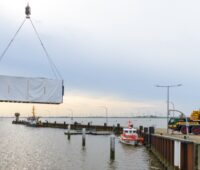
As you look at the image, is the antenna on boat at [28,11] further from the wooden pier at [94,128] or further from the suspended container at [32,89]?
the wooden pier at [94,128]

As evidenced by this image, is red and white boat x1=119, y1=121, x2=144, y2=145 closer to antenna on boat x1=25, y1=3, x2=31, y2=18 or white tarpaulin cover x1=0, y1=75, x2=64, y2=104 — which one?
white tarpaulin cover x1=0, y1=75, x2=64, y2=104

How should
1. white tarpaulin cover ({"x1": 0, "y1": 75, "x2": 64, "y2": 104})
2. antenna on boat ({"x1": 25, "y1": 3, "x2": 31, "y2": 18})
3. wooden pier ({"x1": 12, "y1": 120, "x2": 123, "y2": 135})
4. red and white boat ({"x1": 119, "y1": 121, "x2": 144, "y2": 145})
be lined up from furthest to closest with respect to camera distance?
wooden pier ({"x1": 12, "y1": 120, "x2": 123, "y2": 135})
red and white boat ({"x1": 119, "y1": 121, "x2": 144, "y2": 145})
white tarpaulin cover ({"x1": 0, "y1": 75, "x2": 64, "y2": 104})
antenna on boat ({"x1": 25, "y1": 3, "x2": 31, "y2": 18})

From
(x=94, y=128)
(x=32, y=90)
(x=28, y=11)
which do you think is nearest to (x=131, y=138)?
(x=32, y=90)

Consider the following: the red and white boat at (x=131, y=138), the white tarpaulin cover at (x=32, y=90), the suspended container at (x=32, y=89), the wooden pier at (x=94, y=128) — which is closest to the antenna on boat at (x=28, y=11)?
the suspended container at (x=32, y=89)

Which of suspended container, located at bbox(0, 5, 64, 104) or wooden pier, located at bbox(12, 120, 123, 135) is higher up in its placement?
suspended container, located at bbox(0, 5, 64, 104)

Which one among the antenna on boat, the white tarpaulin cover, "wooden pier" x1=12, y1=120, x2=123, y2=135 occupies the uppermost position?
the antenna on boat

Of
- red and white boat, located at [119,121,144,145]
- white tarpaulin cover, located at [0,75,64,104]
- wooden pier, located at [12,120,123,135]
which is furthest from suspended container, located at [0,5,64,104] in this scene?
wooden pier, located at [12,120,123,135]

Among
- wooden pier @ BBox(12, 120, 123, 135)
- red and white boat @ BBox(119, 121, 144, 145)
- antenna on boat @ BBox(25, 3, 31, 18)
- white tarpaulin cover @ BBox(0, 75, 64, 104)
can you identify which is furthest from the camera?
wooden pier @ BBox(12, 120, 123, 135)

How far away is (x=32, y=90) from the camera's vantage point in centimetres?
2403

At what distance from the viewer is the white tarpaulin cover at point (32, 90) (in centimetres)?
2358

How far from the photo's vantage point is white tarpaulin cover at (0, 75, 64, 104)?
77.4 feet

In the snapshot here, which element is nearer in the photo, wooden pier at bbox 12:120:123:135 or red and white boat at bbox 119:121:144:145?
red and white boat at bbox 119:121:144:145

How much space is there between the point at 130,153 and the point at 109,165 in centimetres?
1457

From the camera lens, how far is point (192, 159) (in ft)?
82.3
